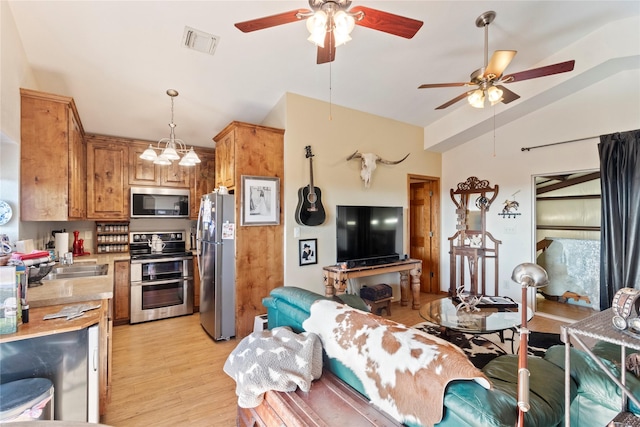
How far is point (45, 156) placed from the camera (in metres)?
2.43

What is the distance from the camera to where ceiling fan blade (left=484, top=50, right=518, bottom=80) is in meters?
2.30

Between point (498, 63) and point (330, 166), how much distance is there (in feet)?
6.81

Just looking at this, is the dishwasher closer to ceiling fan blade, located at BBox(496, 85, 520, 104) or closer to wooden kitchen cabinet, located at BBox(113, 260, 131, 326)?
wooden kitchen cabinet, located at BBox(113, 260, 131, 326)

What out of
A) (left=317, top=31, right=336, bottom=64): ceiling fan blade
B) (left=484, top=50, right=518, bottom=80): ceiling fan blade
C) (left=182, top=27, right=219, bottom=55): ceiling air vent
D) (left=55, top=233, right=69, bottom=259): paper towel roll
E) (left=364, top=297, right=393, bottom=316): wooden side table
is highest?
(left=182, top=27, right=219, bottom=55): ceiling air vent

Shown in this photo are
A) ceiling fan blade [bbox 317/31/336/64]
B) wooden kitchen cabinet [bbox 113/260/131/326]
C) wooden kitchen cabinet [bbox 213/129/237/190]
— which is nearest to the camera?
ceiling fan blade [bbox 317/31/336/64]

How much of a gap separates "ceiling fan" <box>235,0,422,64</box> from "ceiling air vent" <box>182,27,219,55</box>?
1067 millimetres

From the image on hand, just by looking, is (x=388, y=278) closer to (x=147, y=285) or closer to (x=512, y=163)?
(x=512, y=163)

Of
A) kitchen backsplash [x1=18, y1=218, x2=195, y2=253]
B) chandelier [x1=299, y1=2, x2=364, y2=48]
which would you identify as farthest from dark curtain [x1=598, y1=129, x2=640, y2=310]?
kitchen backsplash [x1=18, y1=218, x2=195, y2=253]

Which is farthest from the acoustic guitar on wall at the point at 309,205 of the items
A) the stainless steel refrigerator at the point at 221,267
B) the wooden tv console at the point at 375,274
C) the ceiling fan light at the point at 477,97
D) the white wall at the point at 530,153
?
the white wall at the point at 530,153

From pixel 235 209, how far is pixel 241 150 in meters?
0.69

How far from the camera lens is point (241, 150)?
3307 mm

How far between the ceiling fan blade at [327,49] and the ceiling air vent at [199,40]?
1.14 metres

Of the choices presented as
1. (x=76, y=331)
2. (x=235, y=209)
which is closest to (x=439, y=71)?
(x=235, y=209)

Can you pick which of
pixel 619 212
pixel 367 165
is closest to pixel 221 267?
pixel 367 165
